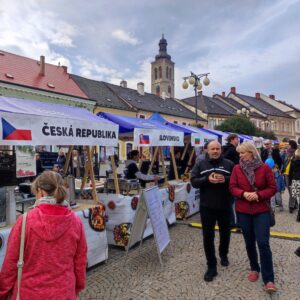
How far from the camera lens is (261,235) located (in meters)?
3.55

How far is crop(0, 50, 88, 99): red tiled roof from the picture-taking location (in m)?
24.3

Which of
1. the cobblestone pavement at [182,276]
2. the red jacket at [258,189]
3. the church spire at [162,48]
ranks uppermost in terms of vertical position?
the church spire at [162,48]

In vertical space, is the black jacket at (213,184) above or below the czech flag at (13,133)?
below

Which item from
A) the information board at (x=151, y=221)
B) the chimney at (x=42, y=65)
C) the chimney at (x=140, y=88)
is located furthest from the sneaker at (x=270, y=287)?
the chimney at (x=140, y=88)

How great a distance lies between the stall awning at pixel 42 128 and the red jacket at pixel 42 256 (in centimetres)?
154

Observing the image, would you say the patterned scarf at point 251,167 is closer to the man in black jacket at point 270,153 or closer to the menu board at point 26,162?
the man in black jacket at point 270,153

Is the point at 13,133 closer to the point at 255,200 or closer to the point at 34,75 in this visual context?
the point at 255,200

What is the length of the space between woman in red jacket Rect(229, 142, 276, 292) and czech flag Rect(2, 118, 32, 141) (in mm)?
2359

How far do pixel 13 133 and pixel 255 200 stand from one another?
105 inches

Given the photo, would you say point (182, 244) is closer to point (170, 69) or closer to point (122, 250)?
point (122, 250)

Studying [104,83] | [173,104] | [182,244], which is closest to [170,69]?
[173,104]

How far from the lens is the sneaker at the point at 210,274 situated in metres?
3.96

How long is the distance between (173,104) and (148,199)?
137 ft

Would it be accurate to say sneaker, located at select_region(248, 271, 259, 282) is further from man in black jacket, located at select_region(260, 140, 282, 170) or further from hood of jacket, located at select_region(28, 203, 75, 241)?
man in black jacket, located at select_region(260, 140, 282, 170)
